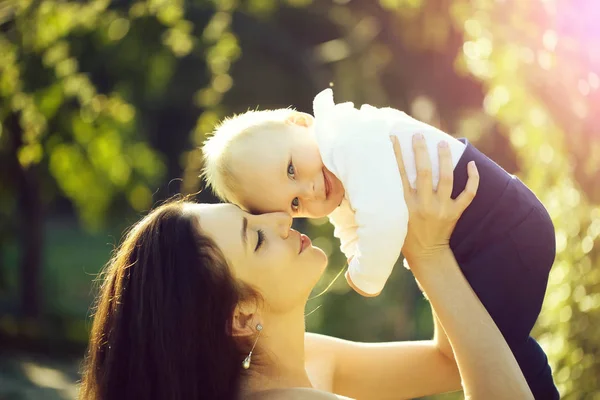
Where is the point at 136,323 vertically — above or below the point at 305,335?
above

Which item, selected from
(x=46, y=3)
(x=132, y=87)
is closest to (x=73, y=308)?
(x=132, y=87)

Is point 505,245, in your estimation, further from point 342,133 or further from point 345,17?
point 345,17

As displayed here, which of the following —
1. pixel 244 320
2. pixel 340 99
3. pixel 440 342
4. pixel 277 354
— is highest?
pixel 340 99

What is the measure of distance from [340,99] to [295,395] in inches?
216

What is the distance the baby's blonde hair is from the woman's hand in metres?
0.51

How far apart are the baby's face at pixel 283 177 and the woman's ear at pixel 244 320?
34 centimetres

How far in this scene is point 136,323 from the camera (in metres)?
2.16

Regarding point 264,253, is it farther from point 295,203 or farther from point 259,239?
point 295,203

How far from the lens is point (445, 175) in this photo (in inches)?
90.3

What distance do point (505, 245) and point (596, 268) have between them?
3.86 ft

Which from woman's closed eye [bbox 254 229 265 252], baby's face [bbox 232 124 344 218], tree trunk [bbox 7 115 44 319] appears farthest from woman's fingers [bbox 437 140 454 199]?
tree trunk [bbox 7 115 44 319]

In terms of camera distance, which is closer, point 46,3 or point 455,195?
point 455,195

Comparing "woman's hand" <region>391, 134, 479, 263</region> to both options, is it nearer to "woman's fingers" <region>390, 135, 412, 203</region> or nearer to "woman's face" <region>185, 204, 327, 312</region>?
"woman's fingers" <region>390, 135, 412, 203</region>

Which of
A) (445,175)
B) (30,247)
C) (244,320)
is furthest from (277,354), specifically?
(30,247)
